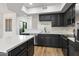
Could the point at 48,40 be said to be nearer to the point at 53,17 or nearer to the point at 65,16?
the point at 53,17

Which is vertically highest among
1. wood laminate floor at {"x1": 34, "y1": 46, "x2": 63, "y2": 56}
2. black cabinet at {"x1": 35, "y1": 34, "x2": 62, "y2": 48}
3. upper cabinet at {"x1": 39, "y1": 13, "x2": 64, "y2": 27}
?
upper cabinet at {"x1": 39, "y1": 13, "x2": 64, "y2": 27}

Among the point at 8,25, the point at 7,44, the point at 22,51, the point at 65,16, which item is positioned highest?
the point at 65,16

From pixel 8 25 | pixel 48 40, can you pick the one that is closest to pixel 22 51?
pixel 8 25

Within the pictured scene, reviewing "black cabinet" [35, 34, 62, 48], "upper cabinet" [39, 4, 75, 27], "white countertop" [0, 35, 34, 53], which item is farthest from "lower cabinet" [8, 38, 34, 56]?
"upper cabinet" [39, 4, 75, 27]

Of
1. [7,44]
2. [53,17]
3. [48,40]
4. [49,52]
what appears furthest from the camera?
[48,40]

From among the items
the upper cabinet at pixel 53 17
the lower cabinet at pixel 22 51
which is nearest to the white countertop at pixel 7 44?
the lower cabinet at pixel 22 51

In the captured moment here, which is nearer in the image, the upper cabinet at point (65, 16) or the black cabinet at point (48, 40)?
the upper cabinet at point (65, 16)

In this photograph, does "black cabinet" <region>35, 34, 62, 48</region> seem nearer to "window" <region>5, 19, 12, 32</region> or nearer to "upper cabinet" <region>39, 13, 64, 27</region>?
"upper cabinet" <region>39, 13, 64, 27</region>

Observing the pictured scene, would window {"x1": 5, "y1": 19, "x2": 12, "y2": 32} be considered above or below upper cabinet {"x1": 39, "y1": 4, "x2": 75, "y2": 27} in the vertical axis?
below

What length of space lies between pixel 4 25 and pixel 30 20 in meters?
0.31

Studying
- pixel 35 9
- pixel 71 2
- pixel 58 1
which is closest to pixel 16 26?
pixel 35 9

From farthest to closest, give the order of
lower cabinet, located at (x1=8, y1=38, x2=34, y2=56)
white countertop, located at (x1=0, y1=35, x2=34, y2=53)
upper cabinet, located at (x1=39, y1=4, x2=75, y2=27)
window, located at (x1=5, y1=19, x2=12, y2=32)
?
upper cabinet, located at (x1=39, y1=4, x2=75, y2=27), window, located at (x1=5, y1=19, x2=12, y2=32), lower cabinet, located at (x1=8, y1=38, x2=34, y2=56), white countertop, located at (x1=0, y1=35, x2=34, y2=53)

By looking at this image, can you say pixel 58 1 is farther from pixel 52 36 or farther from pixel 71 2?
pixel 52 36

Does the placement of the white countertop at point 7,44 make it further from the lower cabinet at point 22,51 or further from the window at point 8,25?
the window at point 8,25
